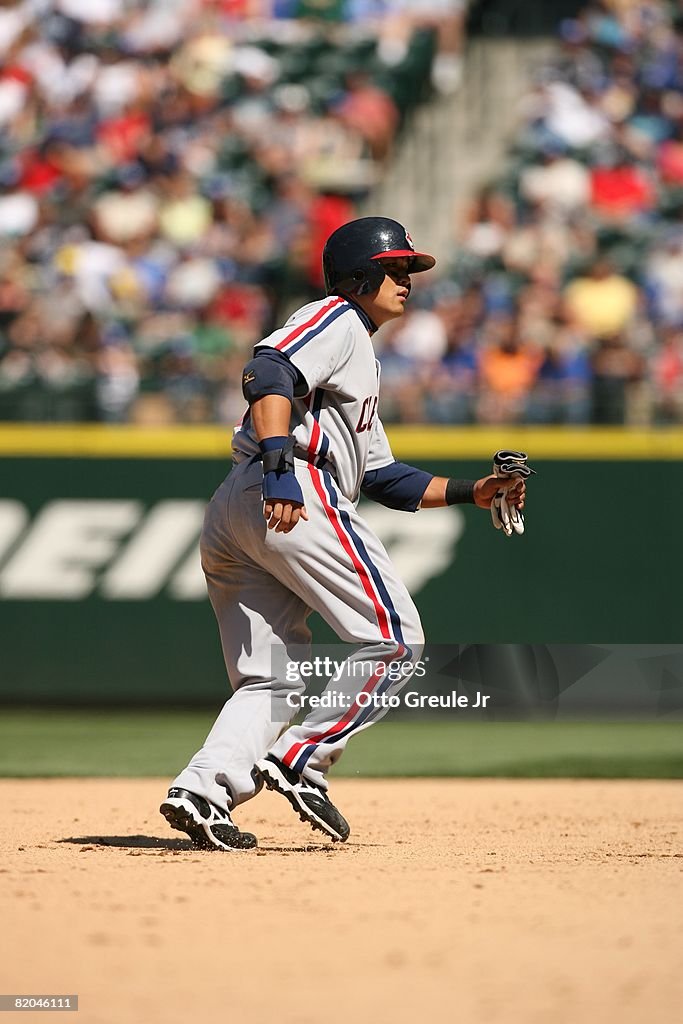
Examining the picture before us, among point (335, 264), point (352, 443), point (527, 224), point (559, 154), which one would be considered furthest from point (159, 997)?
point (559, 154)

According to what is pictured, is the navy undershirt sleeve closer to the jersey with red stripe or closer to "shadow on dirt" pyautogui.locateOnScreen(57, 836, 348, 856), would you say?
the jersey with red stripe

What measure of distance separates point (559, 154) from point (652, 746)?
20.0 ft

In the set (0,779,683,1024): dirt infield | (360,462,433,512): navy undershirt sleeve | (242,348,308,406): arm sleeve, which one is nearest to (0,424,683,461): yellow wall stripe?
(0,779,683,1024): dirt infield

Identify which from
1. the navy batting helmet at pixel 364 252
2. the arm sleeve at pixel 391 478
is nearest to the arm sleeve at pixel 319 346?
the navy batting helmet at pixel 364 252

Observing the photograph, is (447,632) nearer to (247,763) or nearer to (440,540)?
(440,540)

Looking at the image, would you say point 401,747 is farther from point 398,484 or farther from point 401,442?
point 398,484

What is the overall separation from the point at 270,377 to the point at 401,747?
186 inches

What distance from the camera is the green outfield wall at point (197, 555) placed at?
1025 cm

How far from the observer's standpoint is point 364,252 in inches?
222

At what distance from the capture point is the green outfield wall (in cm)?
1025

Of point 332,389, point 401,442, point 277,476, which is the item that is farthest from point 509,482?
point 401,442

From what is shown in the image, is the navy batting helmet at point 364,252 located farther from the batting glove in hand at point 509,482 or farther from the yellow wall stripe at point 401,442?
the yellow wall stripe at point 401,442

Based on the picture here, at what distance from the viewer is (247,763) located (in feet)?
18.0

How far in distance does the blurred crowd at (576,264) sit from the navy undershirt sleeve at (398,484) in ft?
14.3
